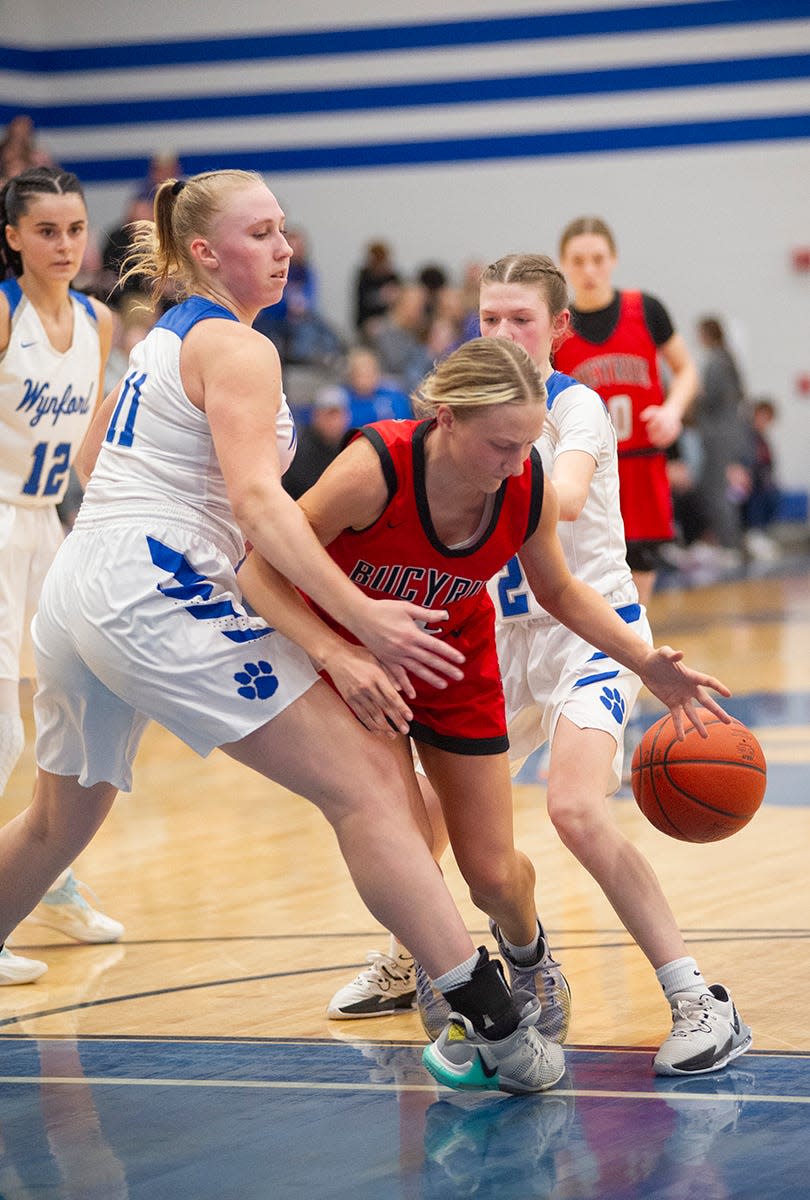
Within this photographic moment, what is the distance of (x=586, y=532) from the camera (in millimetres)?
4207

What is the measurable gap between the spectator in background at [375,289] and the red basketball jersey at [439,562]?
41.5 ft

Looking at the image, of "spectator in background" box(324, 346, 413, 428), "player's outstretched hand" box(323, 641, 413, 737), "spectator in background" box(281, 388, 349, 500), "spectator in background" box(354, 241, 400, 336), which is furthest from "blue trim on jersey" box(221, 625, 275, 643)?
"spectator in background" box(354, 241, 400, 336)

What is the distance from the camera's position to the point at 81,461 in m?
4.12

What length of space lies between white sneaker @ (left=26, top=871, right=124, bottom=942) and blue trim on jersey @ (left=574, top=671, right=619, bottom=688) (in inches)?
65.1

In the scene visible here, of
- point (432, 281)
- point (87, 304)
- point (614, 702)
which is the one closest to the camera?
point (614, 702)

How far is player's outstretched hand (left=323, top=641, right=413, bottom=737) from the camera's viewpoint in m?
3.14

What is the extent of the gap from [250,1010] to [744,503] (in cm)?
1254

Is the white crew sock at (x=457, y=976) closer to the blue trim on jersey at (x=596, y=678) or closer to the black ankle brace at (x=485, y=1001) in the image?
the black ankle brace at (x=485, y=1001)

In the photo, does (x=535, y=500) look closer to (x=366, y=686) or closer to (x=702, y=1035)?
(x=366, y=686)

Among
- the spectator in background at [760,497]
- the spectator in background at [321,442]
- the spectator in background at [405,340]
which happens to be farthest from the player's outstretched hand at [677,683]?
the spectator in background at [760,497]

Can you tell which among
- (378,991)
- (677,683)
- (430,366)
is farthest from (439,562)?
(430,366)

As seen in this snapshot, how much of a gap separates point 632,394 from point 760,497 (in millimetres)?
9557

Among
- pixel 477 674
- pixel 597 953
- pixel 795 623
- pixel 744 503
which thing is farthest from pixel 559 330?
pixel 744 503

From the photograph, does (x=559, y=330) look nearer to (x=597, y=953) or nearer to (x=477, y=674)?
(x=477, y=674)
